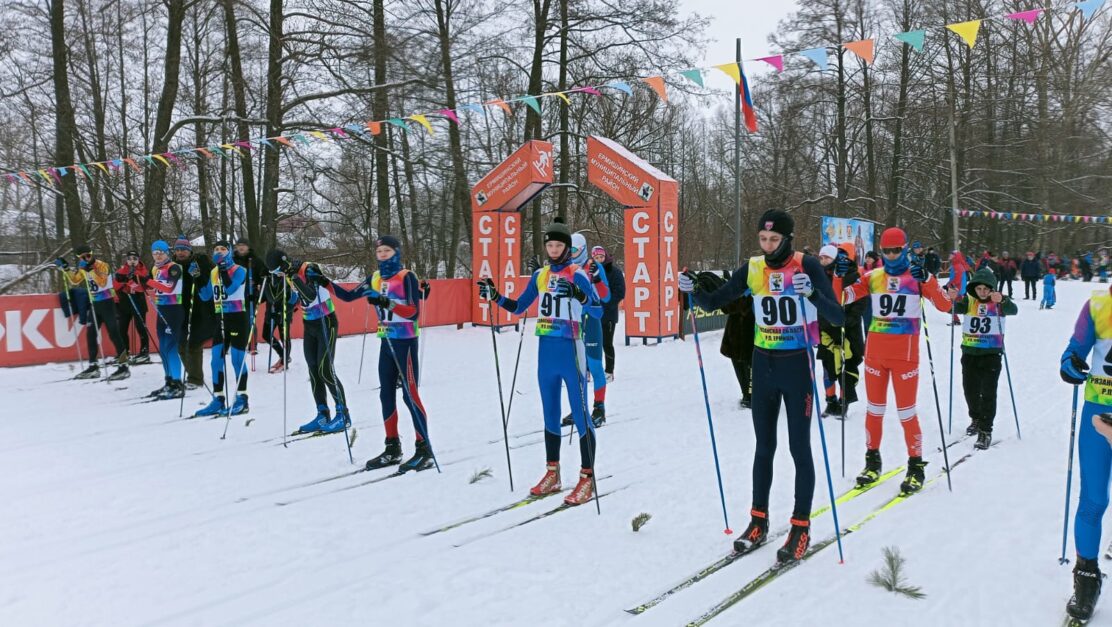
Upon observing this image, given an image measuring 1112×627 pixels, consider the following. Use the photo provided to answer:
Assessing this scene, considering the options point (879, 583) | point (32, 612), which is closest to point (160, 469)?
point (32, 612)

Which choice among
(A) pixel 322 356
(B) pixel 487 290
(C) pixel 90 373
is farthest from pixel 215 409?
(B) pixel 487 290

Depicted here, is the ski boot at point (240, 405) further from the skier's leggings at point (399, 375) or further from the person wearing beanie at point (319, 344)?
the skier's leggings at point (399, 375)

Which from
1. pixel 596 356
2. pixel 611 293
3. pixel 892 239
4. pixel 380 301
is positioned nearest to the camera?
pixel 892 239

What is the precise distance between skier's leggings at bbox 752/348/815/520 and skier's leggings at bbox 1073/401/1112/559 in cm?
126

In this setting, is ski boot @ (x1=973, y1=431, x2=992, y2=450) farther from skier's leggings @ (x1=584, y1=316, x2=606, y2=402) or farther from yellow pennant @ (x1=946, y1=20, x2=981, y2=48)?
yellow pennant @ (x1=946, y1=20, x2=981, y2=48)

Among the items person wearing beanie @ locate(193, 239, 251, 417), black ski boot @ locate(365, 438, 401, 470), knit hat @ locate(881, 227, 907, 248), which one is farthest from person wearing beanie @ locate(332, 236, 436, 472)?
knit hat @ locate(881, 227, 907, 248)

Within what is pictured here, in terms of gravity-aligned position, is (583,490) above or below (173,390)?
below

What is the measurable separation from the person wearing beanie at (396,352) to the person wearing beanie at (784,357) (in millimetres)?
2923

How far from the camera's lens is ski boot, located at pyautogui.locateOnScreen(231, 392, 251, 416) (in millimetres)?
8573

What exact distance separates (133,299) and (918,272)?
1114 centimetres

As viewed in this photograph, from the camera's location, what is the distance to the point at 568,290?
17.5ft

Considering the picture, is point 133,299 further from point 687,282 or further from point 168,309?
point 687,282

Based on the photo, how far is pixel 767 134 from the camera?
3328 cm

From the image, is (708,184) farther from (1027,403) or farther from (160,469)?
(160,469)
